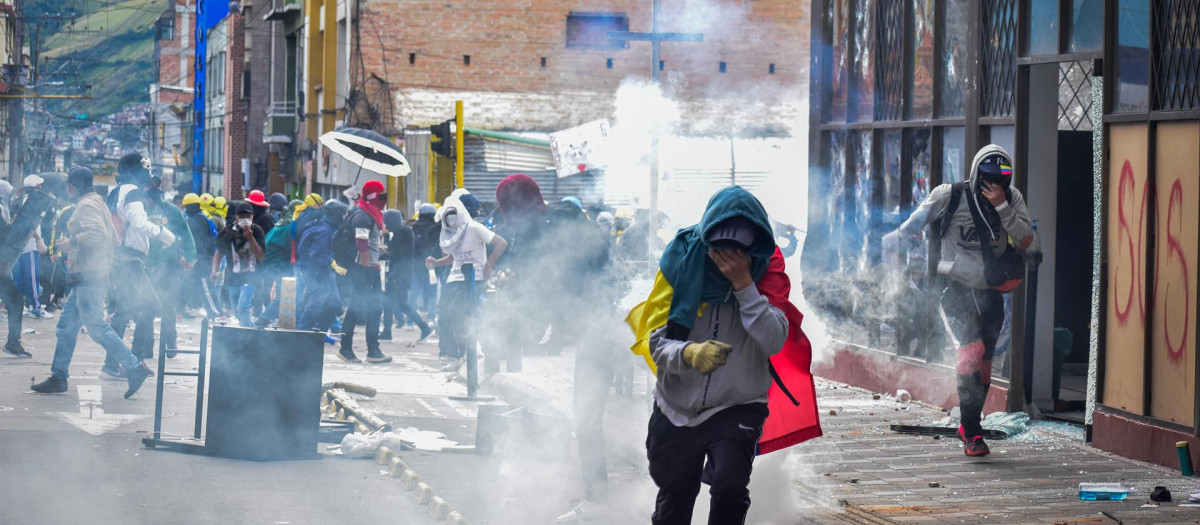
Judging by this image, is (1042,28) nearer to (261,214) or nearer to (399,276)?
(399,276)

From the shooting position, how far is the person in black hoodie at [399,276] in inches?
655

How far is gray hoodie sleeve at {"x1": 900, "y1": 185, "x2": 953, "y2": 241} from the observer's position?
27.5 ft

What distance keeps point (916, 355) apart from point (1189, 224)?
3.46 meters

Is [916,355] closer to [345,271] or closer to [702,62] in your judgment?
[345,271]

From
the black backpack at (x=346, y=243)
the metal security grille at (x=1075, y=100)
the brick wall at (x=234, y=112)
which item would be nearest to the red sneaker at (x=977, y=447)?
the metal security grille at (x=1075, y=100)

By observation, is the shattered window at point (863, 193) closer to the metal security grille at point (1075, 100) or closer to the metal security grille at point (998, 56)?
the metal security grille at point (1075, 100)

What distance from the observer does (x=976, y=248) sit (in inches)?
328

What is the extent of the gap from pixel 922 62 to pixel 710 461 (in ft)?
23.5

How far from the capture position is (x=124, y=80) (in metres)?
124

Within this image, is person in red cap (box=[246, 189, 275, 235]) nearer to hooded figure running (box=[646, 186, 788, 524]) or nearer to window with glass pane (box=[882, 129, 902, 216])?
window with glass pane (box=[882, 129, 902, 216])

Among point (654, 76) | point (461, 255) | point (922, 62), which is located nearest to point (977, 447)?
point (922, 62)

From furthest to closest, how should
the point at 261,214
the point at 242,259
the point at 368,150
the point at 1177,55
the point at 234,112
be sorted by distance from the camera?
the point at 234,112
the point at 368,150
the point at 261,214
the point at 242,259
the point at 1177,55

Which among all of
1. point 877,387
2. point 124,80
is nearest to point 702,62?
point 877,387

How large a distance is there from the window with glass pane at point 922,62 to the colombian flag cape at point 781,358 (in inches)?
254
